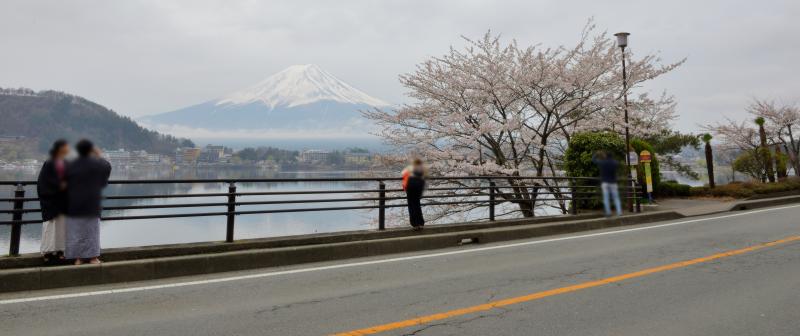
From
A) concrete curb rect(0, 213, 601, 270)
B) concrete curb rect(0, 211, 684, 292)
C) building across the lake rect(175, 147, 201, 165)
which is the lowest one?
concrete curb rect(0, 211, 684, 292)

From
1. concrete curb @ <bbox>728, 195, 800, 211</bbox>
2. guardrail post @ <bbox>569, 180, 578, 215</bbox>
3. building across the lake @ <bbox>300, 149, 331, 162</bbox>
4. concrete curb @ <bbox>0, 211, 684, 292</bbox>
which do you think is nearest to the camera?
building across the lake @ <bbox>300, 149, 331, 162</bbox>

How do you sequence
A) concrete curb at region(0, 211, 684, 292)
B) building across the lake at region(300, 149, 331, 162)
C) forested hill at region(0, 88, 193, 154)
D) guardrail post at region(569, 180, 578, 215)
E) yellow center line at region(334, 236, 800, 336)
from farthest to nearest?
1. concrete curb at region(0, 211, 684, 292)
2. yellow center line at region(334, 236, 800, 336)
3. guardrail post at region(569, 180, 578, 215)
4. building across the lake at region(300, 149, 331, 162)
5. forested hill at region(0, 88, 193, 154)

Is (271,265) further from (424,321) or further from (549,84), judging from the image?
(549,84)

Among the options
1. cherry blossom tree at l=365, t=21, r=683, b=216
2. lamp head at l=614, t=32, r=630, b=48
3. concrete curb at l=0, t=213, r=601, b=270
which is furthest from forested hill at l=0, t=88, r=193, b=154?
cherry blossom tree at l=365, t=21, r=683, b=216

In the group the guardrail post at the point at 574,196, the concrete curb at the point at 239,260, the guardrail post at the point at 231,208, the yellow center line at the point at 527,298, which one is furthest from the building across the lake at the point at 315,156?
the guardrail post at the point at 231,208

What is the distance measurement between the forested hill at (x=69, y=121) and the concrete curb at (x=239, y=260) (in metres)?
4.75

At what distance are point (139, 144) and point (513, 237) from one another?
11703 mm

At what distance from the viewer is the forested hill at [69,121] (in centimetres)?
168

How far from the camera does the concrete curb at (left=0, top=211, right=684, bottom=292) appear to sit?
7664 mm

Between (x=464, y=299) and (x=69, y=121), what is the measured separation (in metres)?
6.32

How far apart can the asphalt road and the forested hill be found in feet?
12.9

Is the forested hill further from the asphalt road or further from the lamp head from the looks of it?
the asphalt road

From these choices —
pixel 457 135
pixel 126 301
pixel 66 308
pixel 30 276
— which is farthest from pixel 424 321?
pixel 457 135

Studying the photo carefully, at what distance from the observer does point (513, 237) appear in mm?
13305
